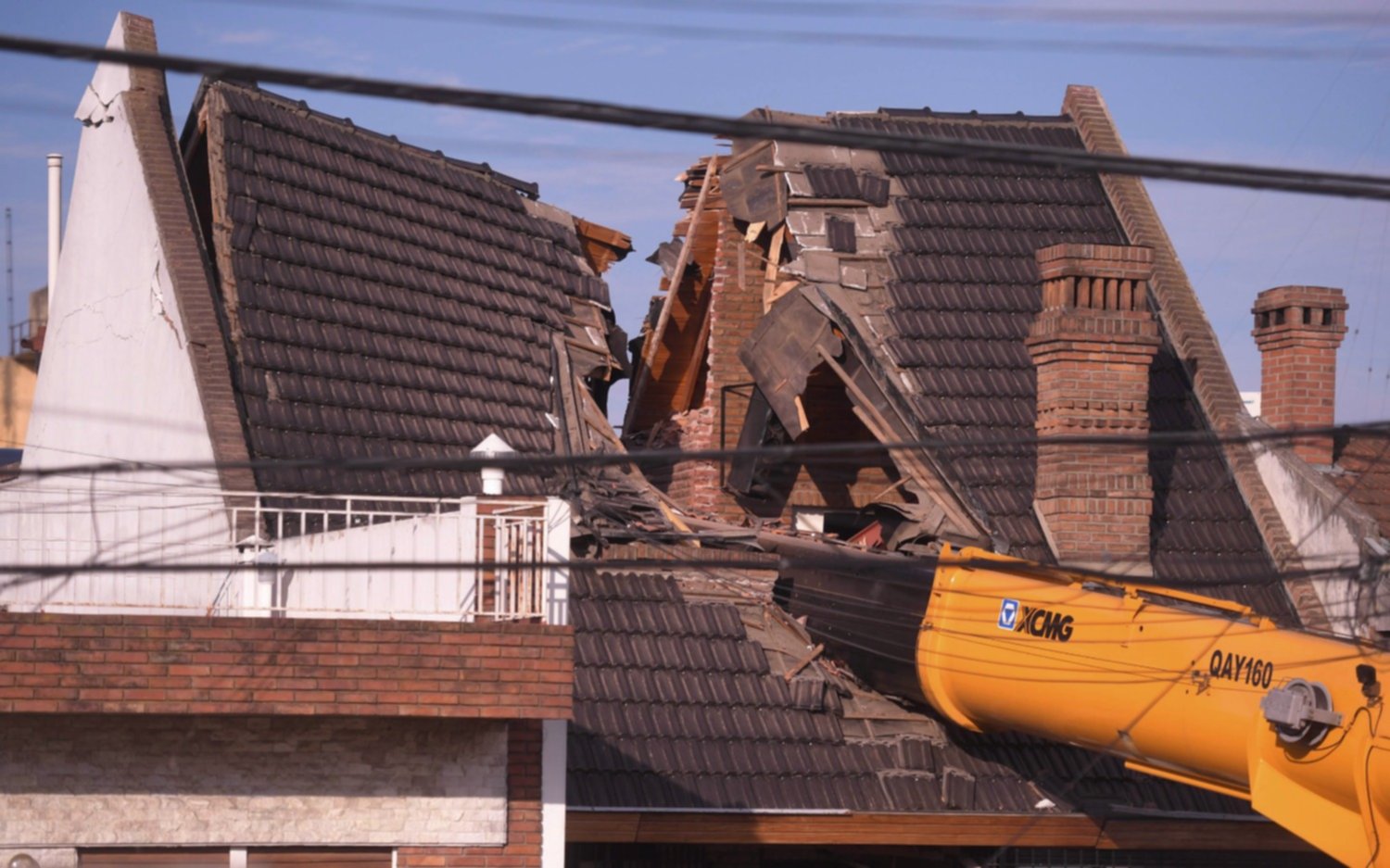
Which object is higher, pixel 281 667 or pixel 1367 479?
pixel 1367 479

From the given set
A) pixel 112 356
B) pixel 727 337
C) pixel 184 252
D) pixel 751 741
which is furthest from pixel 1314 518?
pixel 112 356

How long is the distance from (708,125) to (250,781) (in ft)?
19.7

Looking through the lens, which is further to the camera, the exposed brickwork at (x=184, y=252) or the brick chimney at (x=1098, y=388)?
the brick chimney at (x=1098, y=388)

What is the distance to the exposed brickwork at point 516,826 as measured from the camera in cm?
1012

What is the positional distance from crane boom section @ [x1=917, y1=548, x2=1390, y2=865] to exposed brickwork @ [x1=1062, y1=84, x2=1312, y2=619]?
477 cm

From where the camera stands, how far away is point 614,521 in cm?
1512

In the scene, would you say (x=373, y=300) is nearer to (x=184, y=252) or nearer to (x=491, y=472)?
(x=184, y=252)

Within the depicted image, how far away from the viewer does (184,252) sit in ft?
47.2

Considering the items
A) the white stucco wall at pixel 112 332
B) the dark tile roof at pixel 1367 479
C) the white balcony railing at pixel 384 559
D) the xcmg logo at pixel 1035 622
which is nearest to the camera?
the white balcony railing at pixel 384 559

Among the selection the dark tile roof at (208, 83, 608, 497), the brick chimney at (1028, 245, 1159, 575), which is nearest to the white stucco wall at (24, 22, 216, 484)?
the dark tile roof at (208, 83, 608, 497)

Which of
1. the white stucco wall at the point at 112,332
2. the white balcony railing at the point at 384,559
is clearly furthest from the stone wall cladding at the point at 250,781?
the white stucco wall at the point at 112,332

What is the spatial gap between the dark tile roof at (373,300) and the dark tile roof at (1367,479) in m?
7.80

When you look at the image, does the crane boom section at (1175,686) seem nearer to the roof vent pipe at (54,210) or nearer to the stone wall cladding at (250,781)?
the stone wall cladding at (250,781)

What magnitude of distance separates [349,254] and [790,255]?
4.40 metres
